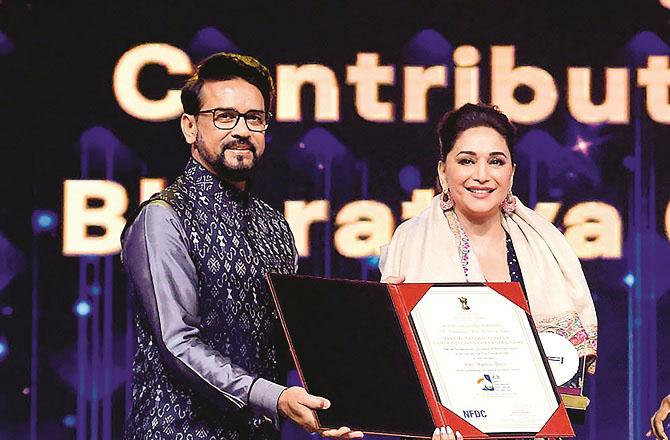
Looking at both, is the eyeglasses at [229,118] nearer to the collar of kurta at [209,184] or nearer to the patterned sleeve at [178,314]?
the collar of kurta at [209,184]

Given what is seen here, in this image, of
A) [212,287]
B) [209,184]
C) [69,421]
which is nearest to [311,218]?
[69,421]

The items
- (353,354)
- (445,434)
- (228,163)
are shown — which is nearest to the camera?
(445,434)

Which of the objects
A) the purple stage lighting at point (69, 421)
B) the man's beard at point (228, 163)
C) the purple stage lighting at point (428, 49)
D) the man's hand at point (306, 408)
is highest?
the purple stage lighting at point (428, 49)

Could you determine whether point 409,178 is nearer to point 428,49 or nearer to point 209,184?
point 428,49

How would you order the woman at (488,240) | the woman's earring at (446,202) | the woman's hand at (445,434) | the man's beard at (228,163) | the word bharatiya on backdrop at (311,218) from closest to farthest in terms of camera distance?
1. the woman's hand at (445,434)
2. the man's beard at (228,163)
3. the woman at (488,240)
4. the woman's earring at (446,202)
5. the word bharatiya on backdrop at (311,218)

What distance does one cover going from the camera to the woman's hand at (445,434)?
7.93ft

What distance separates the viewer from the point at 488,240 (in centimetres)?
313

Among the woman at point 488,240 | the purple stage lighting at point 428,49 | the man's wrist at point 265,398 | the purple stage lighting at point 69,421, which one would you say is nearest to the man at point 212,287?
Result: the man's wrist at point 265,398

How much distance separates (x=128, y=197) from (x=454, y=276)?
7.94 ft

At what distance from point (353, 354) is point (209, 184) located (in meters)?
0.55

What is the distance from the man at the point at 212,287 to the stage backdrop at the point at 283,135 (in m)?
2.33

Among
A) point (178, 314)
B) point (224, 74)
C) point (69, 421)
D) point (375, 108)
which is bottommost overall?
point (69, 421)

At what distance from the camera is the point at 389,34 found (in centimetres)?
510

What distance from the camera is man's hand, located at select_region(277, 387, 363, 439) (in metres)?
2.43
